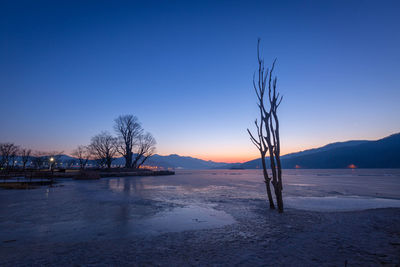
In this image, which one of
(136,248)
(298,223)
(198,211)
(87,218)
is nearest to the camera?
(136,248)

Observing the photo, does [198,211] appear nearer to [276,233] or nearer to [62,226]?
[276,233]

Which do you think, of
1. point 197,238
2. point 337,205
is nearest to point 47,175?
point 197,238

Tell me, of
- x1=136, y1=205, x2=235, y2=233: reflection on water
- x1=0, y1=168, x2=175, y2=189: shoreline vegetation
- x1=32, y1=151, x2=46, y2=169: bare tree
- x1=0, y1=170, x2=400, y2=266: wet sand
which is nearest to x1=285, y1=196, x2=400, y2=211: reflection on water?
x1=0, y1=170, x2=400, y2=266: wet sand

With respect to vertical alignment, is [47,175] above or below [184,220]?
above

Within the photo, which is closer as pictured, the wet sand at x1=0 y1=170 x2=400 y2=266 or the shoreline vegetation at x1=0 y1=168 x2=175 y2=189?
the wet sand at x1=0 y1=170 x2=400 y2=266

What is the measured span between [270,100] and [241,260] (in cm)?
800

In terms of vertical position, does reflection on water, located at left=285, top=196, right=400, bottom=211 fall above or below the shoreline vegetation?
below

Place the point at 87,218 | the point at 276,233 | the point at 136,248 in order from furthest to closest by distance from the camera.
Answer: the point at 87,218 < the point at 276,233 < the point at 136,248

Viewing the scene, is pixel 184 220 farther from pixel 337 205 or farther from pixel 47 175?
pixel 47 175

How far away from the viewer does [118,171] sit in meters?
53.2

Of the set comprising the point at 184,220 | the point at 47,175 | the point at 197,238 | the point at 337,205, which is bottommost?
the point at 337,205

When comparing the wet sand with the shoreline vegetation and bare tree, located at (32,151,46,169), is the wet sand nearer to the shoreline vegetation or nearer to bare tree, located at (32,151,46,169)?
the shoreline vegetation

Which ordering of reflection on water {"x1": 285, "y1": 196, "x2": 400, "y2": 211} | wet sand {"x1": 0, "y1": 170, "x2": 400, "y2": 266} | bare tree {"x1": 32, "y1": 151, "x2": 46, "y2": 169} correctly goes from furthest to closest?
bare tree {"x1": 32, "y1": 151, "x2": 46, "y2": 169} < reflection on water {"x1": 285, "y1": 196, "x2": 400, "y2": 211} < wet sand {"x1": 0, "y1": 170, "x2": 400, "y2": 266}

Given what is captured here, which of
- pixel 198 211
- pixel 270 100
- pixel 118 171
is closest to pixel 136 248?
pixel 198 211
